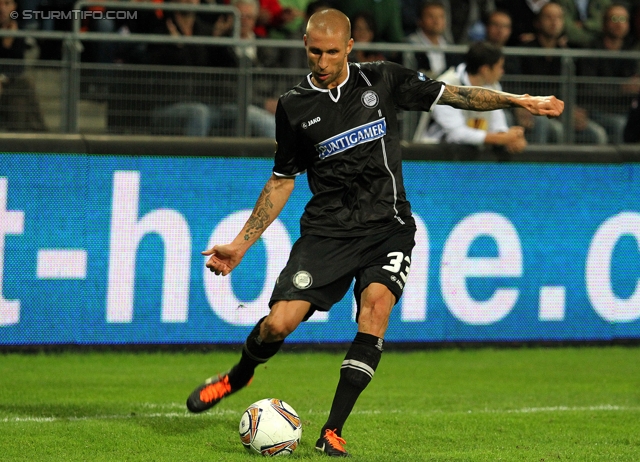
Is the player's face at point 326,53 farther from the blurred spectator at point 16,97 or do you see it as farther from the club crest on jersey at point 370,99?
the blurred spectator at point 16,97

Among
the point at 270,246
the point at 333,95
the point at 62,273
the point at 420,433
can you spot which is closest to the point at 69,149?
the point at 62,273

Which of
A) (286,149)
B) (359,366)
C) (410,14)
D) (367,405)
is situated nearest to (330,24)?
(286,149)

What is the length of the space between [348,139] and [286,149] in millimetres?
387

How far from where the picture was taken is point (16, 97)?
9547 millimetres

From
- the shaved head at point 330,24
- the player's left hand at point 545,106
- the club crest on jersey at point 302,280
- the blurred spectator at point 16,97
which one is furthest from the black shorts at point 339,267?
the blurred spectator at point 16,97

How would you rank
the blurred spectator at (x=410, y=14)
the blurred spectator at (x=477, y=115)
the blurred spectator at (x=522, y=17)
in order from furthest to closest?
the blurred spectator at (x=410, y=14) < the blurred spectator at (x=522, y=17) < the blurred spectator at (x=477, y=115)

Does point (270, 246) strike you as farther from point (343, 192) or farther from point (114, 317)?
point (343, 192)

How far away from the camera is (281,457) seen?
5535mm

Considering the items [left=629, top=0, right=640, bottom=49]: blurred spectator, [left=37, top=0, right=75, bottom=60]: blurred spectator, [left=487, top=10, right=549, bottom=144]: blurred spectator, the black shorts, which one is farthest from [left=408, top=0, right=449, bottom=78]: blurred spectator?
the black shorts

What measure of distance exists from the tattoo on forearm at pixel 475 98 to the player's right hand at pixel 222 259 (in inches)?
59.3

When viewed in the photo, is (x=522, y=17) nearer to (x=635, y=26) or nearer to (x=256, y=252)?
(x=635, y=26)

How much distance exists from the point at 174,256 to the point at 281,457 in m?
3.78

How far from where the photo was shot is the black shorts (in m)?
5.79

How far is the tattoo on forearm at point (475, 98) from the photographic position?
19.6 feet
